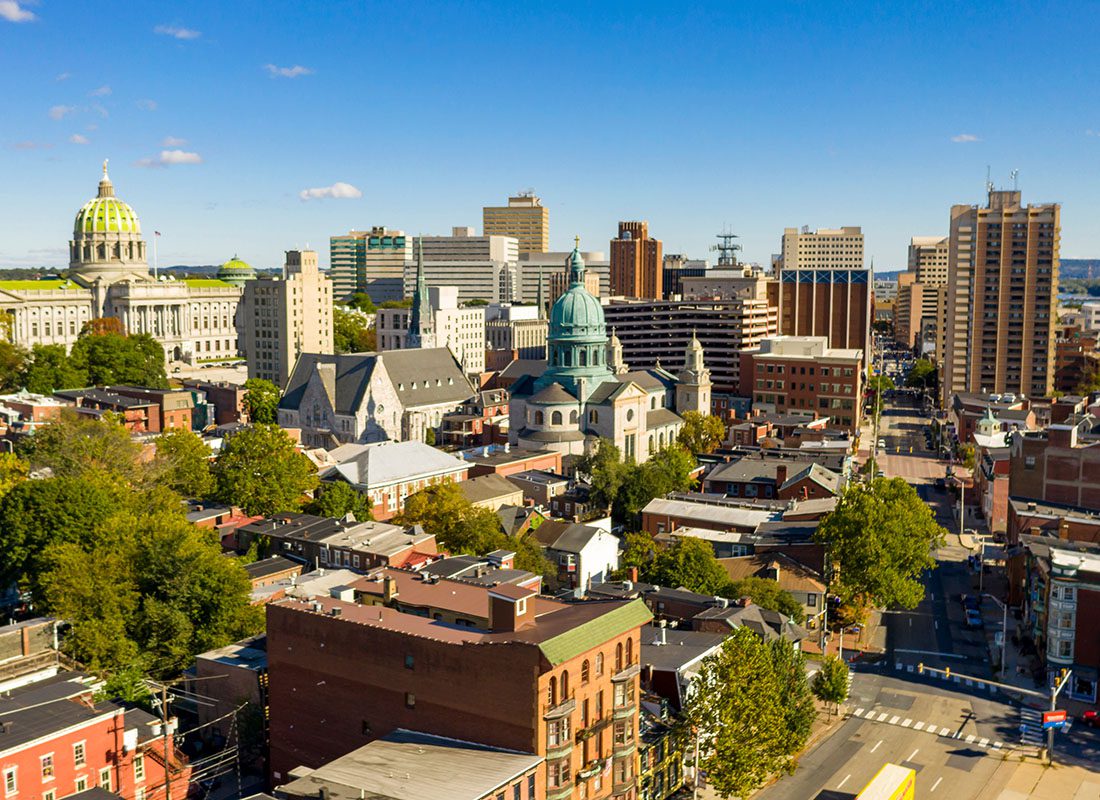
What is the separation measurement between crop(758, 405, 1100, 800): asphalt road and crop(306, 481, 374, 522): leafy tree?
4042cm

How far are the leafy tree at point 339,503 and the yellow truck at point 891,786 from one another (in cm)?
4870

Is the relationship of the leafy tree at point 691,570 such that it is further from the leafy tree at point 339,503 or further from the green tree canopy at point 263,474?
the green tree canopy at point 263,474

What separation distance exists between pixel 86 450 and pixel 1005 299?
469 ft

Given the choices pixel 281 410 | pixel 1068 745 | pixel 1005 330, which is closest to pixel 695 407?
pixel 281 410

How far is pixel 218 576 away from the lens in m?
60.4

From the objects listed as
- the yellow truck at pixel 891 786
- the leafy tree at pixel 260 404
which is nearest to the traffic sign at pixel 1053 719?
the yellow truck at pixel 891 786

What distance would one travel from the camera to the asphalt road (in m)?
53.6

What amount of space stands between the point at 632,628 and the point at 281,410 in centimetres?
9128

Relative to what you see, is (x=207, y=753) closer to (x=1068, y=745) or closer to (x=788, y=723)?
(x=788, y=723)

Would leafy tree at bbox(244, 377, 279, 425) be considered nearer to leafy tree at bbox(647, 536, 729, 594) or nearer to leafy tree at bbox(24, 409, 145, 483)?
leafy tree at bbox(24, 409, 145, 483)

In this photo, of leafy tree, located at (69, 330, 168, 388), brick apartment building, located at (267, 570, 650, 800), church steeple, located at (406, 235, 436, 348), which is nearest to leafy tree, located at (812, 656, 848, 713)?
brick apartment building, located at (267, 570, 650, 800)

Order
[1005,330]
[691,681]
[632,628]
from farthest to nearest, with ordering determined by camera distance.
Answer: [1005,330] → [691,681] → [632,628]

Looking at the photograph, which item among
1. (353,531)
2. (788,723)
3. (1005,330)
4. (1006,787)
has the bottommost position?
(1006,787)

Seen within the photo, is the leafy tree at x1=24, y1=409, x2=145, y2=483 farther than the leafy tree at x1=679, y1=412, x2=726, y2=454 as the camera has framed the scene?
No
